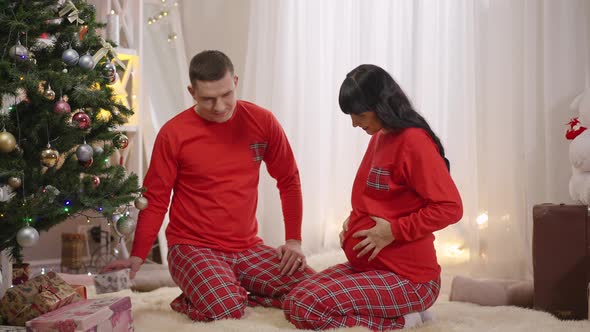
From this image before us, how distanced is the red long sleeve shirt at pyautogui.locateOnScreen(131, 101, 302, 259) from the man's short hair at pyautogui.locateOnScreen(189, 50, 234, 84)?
0.19 metres

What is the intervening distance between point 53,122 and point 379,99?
0.87 metres

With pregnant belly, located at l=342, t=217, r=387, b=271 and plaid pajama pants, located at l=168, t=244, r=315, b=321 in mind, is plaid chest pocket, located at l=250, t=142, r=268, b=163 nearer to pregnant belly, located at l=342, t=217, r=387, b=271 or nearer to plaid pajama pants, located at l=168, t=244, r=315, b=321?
plaid pajama pants, located at l=168, t=244, r=315, b=321

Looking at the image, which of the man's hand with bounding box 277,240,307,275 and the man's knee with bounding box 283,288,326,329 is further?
the man's hand with bounding box 277,240,307,275

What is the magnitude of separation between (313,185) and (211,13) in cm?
112

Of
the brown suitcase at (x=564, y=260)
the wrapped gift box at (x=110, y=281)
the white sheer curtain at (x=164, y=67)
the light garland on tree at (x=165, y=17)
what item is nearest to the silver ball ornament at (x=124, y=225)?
the wrapped gift box at (x=110, y=281)

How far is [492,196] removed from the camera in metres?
2.58

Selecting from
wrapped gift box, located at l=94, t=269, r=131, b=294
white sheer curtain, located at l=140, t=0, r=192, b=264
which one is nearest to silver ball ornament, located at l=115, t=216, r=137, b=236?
wrapped gift box, located at l=94, t=269, r=131, b=294

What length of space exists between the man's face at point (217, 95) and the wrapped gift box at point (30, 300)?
67 cm

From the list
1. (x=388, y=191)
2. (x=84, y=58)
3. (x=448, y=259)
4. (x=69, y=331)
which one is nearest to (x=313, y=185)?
(x=448, y=259)

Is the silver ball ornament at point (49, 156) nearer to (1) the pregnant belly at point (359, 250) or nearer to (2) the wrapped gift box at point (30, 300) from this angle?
(2) the wrapped gift box at point (30, 300)

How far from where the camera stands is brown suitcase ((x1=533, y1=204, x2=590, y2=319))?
2.07 metres

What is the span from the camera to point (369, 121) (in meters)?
1.98

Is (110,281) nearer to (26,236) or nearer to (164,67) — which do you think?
(26,236)

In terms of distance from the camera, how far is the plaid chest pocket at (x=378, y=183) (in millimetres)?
1957
